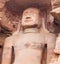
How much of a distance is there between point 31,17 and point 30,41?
0.27 metres

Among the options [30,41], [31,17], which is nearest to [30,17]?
[31,17]

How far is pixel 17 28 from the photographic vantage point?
304 centimetres

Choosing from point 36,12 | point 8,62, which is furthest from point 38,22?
point 8,62

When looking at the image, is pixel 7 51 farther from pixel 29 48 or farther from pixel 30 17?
pixel 30 17

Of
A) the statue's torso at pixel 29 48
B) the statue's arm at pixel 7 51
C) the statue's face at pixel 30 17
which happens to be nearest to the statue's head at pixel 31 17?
the statue's face at pixel 30 17

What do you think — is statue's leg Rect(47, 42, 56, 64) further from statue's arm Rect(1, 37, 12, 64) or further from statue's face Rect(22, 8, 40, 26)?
statue's arm Rect(1, 37, 12, 64)

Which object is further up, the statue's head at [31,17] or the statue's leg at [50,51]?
the statue's head at [31,17]

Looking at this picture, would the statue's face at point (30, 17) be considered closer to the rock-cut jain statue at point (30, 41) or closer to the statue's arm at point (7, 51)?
the rock-cut jain statue at point (30, 41)

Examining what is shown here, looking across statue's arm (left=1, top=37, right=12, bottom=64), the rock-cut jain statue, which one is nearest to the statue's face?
the rock-cut jain statue

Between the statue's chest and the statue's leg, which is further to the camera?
the statue's chest

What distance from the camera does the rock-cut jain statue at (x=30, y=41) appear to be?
8.95 ft

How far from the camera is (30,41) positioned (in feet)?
9.18

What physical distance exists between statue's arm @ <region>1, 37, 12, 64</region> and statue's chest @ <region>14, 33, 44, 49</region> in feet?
0.33

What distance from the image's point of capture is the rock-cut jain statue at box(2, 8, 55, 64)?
273cm
